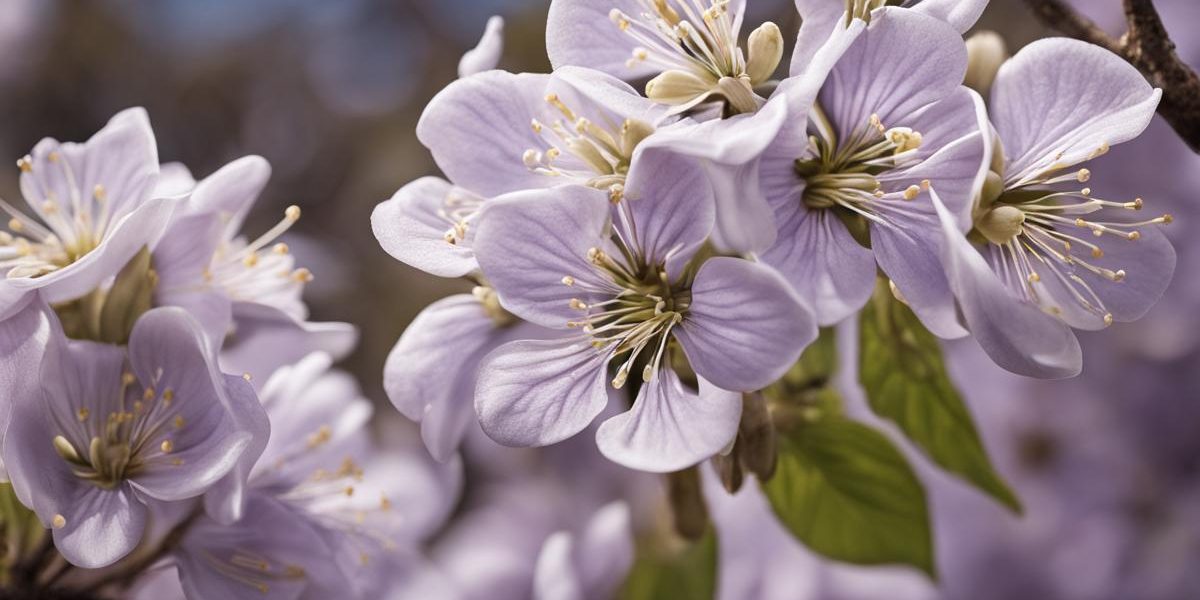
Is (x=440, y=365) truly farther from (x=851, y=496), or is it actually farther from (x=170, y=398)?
(x=851, y=496)

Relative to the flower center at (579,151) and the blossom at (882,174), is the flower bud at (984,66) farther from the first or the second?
the flower center at (579,151)

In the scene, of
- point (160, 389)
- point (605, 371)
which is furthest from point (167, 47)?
point (605, 371)

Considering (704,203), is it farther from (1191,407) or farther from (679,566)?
(1191,407)

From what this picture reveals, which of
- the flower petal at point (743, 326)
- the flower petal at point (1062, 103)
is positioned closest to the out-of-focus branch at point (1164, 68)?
the flower petal at point (1062, 103)

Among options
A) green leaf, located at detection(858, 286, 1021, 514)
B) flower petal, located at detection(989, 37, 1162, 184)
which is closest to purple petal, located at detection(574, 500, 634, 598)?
green leaf, located at detection(858, 286, 1021, 514)

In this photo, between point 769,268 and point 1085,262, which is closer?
point 769,268

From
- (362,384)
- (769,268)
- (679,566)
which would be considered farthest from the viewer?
(362,384)
